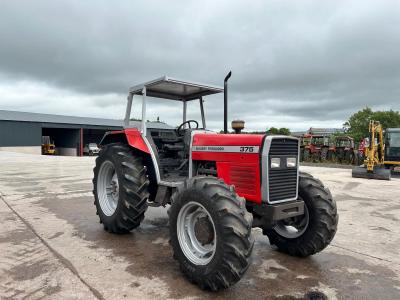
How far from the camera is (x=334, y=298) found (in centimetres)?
305

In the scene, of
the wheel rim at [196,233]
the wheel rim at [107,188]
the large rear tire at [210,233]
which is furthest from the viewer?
the wheel rim at [107,188]

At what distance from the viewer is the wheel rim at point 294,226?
13.3ft

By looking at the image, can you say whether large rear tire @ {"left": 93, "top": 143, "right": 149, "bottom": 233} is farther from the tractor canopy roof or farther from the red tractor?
the red tractor

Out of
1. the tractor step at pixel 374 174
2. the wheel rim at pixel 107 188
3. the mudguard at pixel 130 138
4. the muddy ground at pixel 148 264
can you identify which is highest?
the mudguard at pixel 130 138

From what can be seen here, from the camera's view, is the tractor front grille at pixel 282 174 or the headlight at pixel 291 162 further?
the headlight at pixel 291 162

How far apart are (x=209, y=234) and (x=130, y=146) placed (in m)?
2.26

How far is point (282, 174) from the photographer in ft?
12.2

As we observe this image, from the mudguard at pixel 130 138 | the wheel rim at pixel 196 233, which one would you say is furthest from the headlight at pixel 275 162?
the mudguard at pixel 130 138

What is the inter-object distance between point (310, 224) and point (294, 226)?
267 millimetres

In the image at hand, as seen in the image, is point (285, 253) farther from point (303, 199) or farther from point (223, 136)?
point (223, 136)

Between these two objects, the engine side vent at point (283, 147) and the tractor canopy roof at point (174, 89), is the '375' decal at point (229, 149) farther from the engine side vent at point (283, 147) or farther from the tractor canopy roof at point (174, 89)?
the tractor canopy roof at point (174, 89)

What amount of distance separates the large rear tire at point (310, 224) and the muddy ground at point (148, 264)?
0.15m

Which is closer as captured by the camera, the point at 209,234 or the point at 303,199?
the point at 209,234

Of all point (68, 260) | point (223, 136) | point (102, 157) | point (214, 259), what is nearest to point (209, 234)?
point (214, 259)
